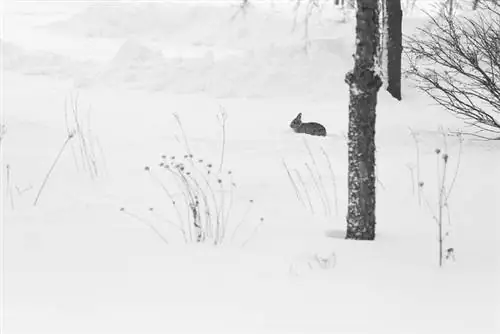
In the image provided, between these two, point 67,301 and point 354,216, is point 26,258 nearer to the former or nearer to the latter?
point 67,301

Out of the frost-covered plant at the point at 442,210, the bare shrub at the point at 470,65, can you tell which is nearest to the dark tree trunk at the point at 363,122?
the frost-covered plant at the point at 442,210

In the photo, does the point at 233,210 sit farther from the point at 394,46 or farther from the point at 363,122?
the point at 394,46

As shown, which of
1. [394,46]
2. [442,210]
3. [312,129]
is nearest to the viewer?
[442,210]

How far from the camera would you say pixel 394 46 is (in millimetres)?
12055

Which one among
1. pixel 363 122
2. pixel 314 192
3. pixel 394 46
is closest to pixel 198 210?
pixel 363 122

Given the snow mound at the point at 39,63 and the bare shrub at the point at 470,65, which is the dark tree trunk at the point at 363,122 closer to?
the bare shrub at the point at 470,65

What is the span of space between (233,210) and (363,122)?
62.7 inches

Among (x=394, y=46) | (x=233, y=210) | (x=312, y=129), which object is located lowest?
(x=233, y=210)

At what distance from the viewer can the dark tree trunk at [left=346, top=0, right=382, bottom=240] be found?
4.41 m

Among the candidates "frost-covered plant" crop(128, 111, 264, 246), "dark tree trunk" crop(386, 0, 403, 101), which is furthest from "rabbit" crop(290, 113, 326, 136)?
"dark tree trunk" crop(386, 0, 403, 101)

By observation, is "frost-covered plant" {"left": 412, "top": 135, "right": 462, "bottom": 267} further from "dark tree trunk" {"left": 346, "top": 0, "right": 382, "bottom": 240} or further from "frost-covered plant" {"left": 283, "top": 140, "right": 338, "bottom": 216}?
"frost-covered plant" {"left": 283, "top": 140, "right": 338, "bottom": 216}

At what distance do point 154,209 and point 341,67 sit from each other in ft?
27.6

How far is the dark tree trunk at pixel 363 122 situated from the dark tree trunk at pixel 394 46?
774 centimetres

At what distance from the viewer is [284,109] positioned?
1123 cm
